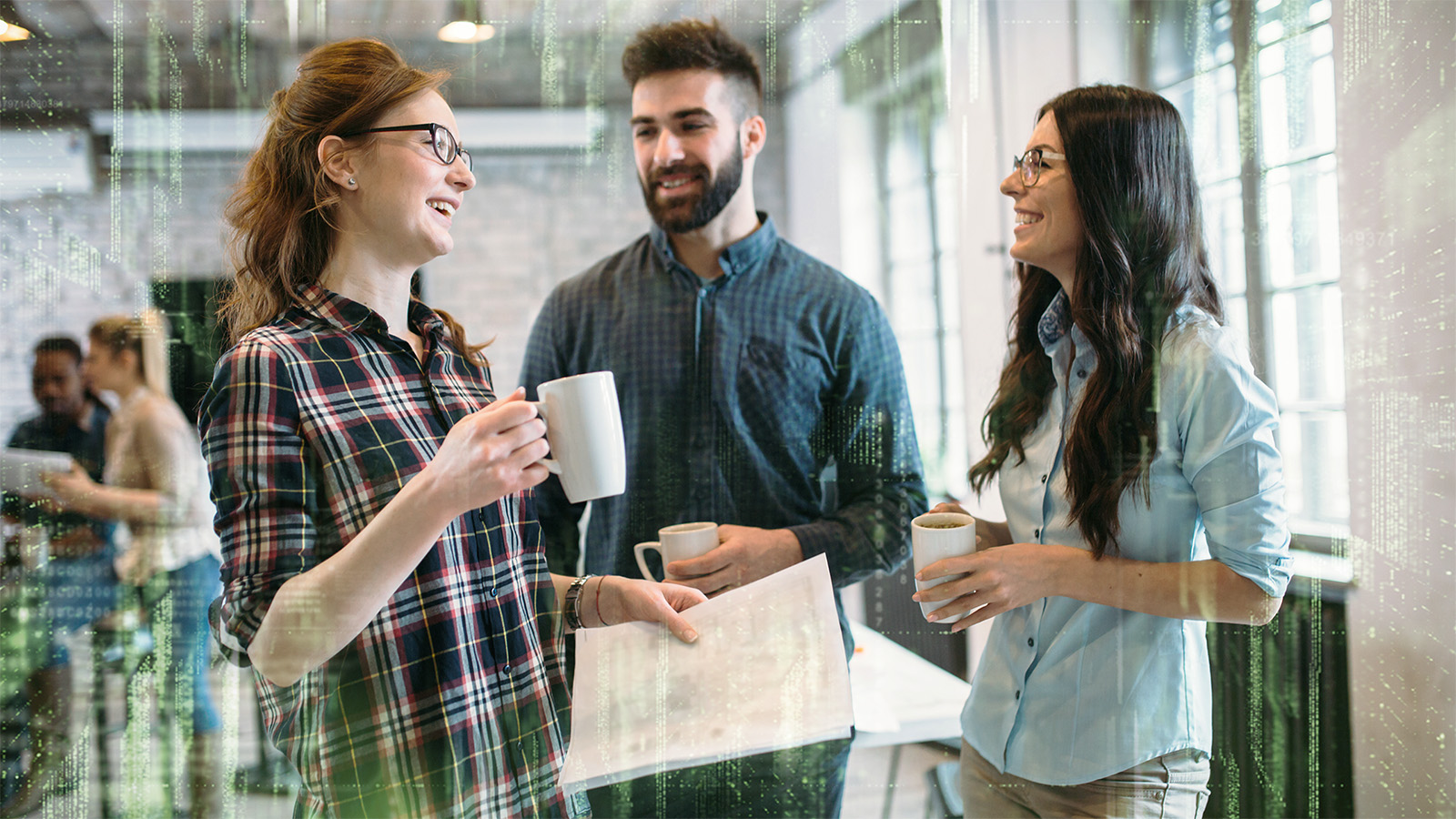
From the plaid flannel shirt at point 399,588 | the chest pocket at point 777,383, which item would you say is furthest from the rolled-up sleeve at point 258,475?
the chest pocket at point 777,383

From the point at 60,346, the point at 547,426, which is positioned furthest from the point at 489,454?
the point at 60,346

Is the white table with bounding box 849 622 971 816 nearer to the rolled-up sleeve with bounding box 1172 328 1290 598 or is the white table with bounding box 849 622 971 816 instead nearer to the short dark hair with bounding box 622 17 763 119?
the rolled-up sleeve with bounding box 1172 328 1290 598

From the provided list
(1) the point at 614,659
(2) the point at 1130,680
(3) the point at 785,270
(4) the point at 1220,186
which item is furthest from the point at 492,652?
(4) the point at 1220,186

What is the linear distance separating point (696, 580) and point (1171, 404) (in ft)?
1.36

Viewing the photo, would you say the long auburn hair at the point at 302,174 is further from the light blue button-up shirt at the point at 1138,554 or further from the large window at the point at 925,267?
the light blue button-up shirt at the point at 1138,554

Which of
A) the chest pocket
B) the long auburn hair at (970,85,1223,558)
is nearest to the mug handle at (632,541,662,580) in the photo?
the chest pocket

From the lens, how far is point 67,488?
682 mm

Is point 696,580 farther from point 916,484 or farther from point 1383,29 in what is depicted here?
point 1383,29

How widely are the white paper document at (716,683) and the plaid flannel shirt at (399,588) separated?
0.04m

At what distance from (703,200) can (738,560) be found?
1.03 feet

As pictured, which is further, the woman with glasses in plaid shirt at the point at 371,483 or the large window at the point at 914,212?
the large window at the point at 914,212

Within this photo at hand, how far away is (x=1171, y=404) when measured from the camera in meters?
0.69

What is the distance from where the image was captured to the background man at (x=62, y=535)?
2.21 ft

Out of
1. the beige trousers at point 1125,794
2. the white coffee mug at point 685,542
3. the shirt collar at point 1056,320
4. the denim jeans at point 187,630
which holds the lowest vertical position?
the beige trousers at point 1125,794
